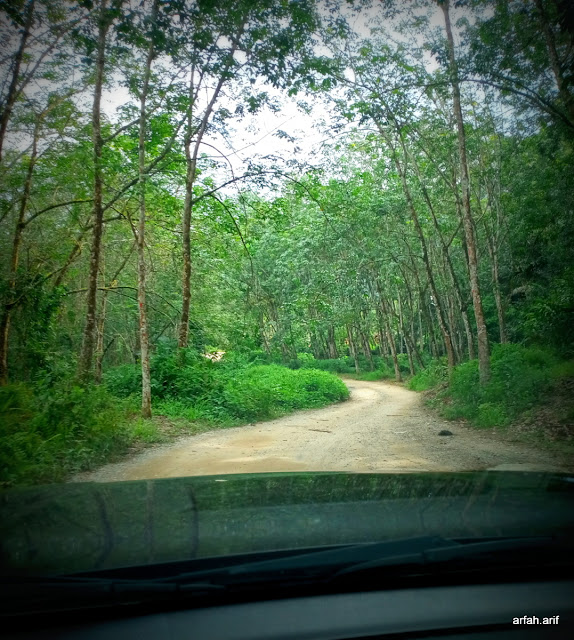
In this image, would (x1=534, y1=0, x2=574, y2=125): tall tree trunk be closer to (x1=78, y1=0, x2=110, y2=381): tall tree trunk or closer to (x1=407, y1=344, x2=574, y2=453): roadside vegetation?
(x1=407, y1=344, x2=574, y2=453): roadside vegetation

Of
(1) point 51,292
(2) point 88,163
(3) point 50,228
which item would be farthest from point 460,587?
(3) point 50,228

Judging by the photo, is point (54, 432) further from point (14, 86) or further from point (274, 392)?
point (274, 392)

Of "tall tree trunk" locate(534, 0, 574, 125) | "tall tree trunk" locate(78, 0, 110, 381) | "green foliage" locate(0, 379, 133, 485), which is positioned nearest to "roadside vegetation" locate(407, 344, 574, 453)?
"tall tree trunk" locate(534, 0, 574, 125)

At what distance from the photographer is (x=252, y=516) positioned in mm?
2291

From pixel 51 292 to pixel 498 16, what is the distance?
12.0 m

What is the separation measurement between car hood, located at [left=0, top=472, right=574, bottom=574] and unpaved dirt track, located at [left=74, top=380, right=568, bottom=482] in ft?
13.1

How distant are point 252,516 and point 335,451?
6629 mm

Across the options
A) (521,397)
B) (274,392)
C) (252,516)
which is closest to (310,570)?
(252,516)

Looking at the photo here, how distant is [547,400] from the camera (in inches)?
406

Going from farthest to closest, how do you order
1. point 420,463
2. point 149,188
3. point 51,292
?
point 51,292 → point 149,188 → point 420,463

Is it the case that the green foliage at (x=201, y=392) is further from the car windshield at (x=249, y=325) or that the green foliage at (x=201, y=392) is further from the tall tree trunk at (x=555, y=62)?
the tall tree trunk at (x=555, y=62)

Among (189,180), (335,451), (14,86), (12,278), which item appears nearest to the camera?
(335,451)

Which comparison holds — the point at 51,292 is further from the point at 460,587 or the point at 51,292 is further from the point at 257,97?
the point at 460,587

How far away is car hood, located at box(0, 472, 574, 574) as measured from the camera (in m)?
1.84
